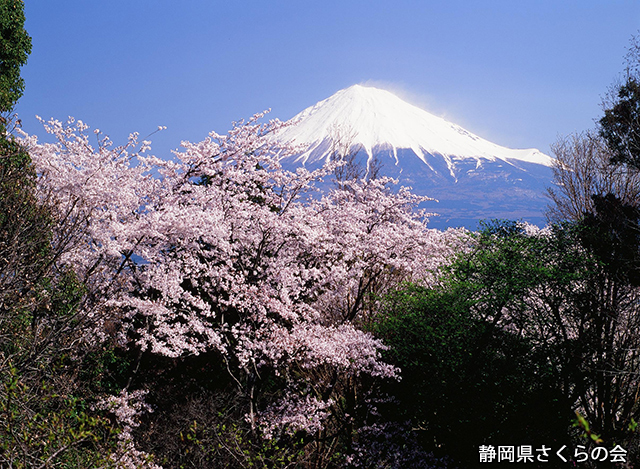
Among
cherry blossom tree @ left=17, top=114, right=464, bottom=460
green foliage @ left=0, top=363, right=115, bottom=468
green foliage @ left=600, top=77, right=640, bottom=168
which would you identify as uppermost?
A: green foliage @ left=600, top=77, right=640, bottom=168

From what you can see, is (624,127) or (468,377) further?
(624,127)

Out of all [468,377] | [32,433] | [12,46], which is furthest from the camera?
[12,46]

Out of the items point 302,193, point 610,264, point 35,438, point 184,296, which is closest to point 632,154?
point 610,264

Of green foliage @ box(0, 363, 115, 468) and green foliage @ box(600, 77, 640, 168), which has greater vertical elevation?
green foliage @ box(600, 77, 640, 168)

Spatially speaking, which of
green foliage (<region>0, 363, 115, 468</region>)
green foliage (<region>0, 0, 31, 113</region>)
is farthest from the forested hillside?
green foliage (<region>0, 363, 115, 468</region>)

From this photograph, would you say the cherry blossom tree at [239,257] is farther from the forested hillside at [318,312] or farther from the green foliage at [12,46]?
the green foliage at [12,46]

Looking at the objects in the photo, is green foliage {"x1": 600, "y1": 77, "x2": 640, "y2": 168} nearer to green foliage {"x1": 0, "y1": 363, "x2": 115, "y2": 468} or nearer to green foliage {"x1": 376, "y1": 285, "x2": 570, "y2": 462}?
green foliage {"x1": 376, "y1": 285, "x2": 570, "y2": 462}

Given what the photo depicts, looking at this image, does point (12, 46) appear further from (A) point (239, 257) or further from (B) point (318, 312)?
(B) point (318, 312)

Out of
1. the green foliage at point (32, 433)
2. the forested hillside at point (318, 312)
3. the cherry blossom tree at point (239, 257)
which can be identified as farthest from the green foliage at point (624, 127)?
the green foliage at point (32, 433)

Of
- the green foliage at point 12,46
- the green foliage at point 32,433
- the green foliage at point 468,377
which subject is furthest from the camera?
the green foliage at point 12,46

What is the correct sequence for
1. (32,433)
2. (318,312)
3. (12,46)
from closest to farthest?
(32,433) < (12,46) < (318,312)

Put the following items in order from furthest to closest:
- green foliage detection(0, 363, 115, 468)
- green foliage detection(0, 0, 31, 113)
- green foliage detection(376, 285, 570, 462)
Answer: green foliage detection(0, 0, 31, 113) → green foliage detection(376, 285, 570, 462) → green foliage detection(0, 363, 115, 468)

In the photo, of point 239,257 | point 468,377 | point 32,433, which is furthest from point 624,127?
point 32,433

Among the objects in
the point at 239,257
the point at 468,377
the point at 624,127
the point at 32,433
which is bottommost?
the point at 32,433
